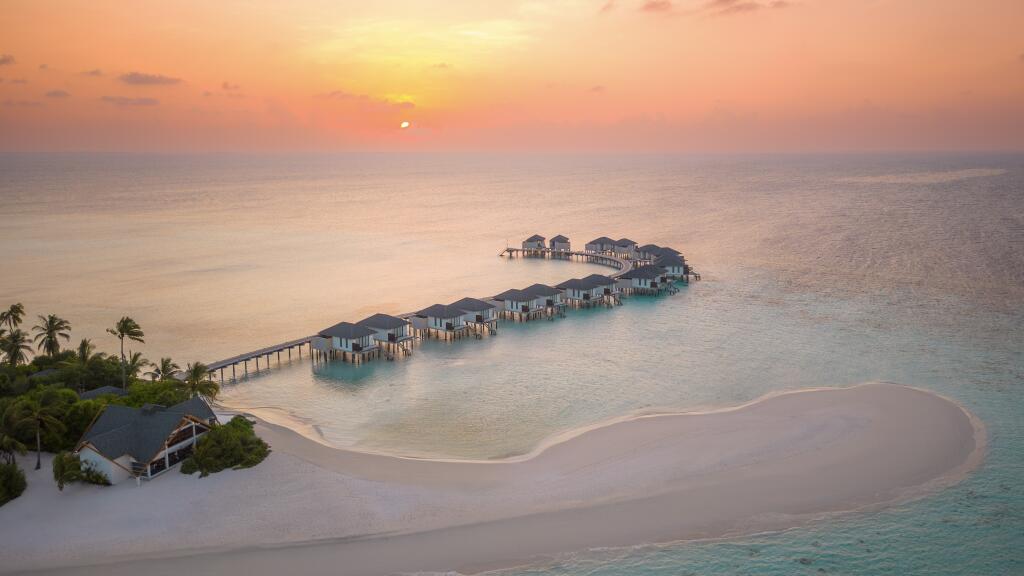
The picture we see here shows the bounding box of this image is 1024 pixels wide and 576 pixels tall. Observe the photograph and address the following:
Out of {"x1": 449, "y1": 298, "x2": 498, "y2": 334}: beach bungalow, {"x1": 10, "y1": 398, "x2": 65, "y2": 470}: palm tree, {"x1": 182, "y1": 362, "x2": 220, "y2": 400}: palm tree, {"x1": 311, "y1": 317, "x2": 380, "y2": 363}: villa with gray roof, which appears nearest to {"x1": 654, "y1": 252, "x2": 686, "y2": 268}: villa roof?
{"x1": 449, "y1": 298, "x2": 498, "y2": 334}: beach bungalow

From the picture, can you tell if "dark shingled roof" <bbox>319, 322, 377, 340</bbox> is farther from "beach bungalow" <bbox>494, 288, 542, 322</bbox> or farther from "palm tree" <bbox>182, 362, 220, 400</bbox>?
"beach bungalow" <bbox>494, 288, 542, 322</bbox>

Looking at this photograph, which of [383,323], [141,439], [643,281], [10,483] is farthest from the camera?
[643,281]

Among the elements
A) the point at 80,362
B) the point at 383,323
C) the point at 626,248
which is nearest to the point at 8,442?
the point at 80,362

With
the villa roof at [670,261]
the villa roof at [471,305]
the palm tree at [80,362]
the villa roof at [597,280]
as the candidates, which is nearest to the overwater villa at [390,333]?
the villa roof at [471,305]

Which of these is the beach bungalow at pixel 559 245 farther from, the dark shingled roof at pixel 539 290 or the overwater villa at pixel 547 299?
the dark shingled roof at pixel 539 290

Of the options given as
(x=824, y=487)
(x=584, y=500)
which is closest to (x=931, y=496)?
(x=824, y=487)

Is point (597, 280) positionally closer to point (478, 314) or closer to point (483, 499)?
point (478, 314)
